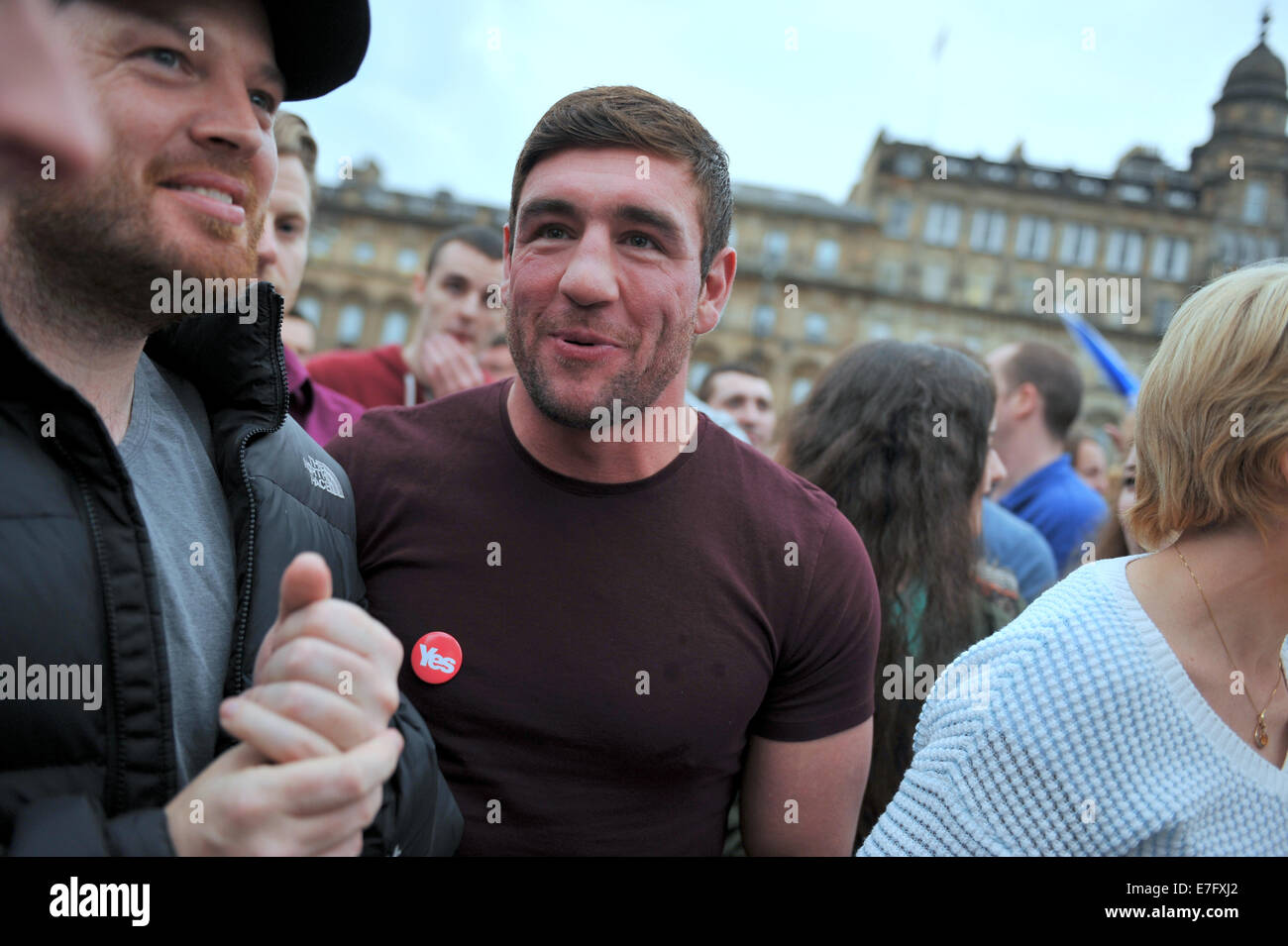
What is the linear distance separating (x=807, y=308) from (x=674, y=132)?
48.3 metres

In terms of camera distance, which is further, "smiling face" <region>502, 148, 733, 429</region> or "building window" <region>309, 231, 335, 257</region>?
"building window" <region>309, 231, 335, 257</region>

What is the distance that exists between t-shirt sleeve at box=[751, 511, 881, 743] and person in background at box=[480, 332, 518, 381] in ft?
14.3

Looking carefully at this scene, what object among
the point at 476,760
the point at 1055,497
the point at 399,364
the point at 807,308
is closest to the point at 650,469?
the point at 476,760

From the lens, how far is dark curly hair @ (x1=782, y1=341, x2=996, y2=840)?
319 cm

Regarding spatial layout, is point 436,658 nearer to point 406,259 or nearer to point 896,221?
point 406,259

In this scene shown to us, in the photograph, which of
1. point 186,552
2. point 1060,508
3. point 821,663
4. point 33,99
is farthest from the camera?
point 1060,508

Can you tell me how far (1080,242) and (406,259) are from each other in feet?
121

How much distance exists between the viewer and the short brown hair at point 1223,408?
2.10 meters

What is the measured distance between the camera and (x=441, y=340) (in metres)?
5.46

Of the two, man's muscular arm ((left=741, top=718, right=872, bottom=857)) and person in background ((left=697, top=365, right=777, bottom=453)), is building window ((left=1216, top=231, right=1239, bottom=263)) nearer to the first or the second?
person in background ((left=697, top=365, right=777, bottom=453))

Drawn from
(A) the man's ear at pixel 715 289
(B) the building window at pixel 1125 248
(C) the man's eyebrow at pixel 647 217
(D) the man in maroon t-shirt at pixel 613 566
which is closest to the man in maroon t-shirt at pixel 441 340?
(A) the man's ear at pixel 715 289

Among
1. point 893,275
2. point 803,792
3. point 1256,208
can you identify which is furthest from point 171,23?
point 1256,208

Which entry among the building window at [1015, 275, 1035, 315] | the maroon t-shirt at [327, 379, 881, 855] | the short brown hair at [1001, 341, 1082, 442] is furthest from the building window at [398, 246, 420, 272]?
the maroon t-shirt at [327, 379, 881, 855]

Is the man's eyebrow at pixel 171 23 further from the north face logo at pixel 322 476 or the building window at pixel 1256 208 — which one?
the building window at pixel 1256 208
